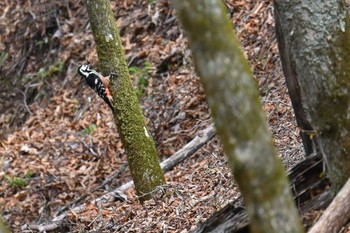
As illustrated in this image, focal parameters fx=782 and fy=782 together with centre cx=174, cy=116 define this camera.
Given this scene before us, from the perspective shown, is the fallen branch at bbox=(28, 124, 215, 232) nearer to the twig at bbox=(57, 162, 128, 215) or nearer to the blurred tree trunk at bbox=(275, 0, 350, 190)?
the twig at bbox=(57, 162, 128, 215)

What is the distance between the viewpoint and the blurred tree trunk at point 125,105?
8516 mm

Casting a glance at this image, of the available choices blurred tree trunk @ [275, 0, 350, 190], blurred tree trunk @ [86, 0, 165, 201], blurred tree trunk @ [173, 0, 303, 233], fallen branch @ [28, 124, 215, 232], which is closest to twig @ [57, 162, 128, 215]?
fallen branch @ [28, 124, 215, 232]

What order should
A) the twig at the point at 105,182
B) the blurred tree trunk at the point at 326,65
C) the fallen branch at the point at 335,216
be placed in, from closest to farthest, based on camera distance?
the fallen branch at the point at 335,216 < the blurred tree trunk at the point at 326,65 < the twig at the point at 105,182

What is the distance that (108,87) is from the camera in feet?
28.5

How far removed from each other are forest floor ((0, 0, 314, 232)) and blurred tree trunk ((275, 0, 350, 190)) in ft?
8.26

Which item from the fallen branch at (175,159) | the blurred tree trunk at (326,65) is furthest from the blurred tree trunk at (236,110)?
the fallen branch at (175,159)

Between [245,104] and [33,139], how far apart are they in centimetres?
1078

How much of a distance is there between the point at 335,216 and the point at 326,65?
92cm

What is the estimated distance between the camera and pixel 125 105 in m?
8.84

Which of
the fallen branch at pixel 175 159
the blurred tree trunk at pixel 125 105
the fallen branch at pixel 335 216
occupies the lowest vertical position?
the fallen branch at pixel 335 216

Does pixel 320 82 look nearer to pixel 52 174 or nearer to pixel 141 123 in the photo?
pixel 141 123

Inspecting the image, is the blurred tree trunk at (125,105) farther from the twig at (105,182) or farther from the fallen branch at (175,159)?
the twig at (105,182)

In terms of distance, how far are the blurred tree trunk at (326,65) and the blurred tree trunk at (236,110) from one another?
1.23 meters

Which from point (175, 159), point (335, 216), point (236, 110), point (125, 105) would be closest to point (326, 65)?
point (335, 216)
